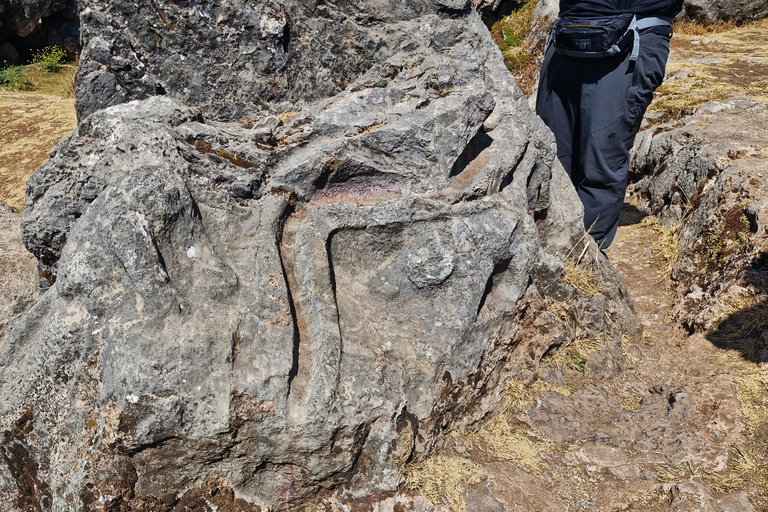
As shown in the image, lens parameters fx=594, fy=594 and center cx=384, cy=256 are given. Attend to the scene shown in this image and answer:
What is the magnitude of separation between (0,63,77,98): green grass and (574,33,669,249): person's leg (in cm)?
1038

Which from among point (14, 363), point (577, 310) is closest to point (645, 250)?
point (577, 310)

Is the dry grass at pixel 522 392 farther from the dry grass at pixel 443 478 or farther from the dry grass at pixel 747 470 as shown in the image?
the dry grass at pixel 747 470

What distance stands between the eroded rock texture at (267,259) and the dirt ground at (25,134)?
480 centimetres

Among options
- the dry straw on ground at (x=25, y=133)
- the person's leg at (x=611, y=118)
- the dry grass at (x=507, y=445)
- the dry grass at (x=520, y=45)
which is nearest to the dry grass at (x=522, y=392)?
the dry grass at (x=507, y=445)

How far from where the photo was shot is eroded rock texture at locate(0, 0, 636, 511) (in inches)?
98.6

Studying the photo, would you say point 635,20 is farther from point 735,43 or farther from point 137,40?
point 735,43

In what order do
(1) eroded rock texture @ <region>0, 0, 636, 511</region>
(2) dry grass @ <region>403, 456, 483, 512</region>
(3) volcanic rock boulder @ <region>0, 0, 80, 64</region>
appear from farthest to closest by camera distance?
(3) volcanic rock boulder @ <region>0, 0, 80, 64</region> → (2) dry grass @ <region>403, 456, 483, 512</region> → (1) eroded rock texture @ <region>0, 0, 636, 511</region>

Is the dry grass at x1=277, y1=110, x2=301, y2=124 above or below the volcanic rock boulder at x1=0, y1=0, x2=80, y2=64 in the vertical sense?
below

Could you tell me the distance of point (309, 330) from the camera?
2.78 metres

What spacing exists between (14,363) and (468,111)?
2.61m

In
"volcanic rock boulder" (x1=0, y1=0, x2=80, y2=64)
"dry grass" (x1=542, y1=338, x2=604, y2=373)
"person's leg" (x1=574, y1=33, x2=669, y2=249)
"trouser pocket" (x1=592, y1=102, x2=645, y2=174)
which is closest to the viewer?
"dry grass" (x1=542, y1=338, x2=604, y2=373)

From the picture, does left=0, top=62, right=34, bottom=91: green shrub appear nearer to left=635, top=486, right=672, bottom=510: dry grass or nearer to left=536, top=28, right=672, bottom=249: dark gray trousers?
left=536, top=28, right=672, bottom=249: dark gray trousers

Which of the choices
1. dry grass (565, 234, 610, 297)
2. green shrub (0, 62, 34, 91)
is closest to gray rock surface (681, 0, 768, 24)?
dry grass (565, 234, 610, 297)

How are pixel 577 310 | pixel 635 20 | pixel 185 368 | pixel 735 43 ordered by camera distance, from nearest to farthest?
pixel 185 368 < pixel 577 310 < pixel 635 20 < pixel 735 43
